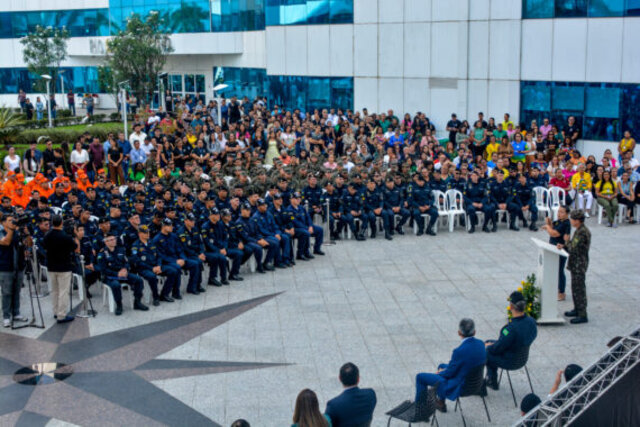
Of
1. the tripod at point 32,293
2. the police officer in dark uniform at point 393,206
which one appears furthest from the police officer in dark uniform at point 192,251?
the police officer in dark uniform at point 393,206

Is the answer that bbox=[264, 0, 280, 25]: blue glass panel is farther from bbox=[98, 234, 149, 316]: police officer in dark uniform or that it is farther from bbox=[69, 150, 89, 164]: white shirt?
bbox=[98, 234, 149, 316]: police officer in dark uniform

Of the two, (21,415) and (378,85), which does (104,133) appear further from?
(21,415)

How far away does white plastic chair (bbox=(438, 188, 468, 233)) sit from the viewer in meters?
16.8

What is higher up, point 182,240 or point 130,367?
point 182,240

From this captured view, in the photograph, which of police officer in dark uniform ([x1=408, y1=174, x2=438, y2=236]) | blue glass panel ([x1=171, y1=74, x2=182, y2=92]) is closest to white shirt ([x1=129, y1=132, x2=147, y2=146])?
police officer in dark uniform ([x1=408, y1=174, x2=438, y2=236])

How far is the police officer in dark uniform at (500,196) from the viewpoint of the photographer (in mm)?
16812

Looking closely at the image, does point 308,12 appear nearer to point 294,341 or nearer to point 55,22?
point 294,341

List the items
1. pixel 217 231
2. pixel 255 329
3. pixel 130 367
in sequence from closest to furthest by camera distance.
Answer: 1. pixel 130 367
2. pixel 255 329
3. pixel 217 231

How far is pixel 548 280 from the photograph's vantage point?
34.9 feet

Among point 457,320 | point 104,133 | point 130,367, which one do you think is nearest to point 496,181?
point 457,320

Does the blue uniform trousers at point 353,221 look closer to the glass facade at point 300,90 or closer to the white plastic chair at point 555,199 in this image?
the white plastic chair at point 555,199

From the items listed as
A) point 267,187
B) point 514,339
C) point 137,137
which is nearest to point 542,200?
point 267,187

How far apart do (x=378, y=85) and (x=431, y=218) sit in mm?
11260

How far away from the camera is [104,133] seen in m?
28.2
